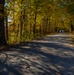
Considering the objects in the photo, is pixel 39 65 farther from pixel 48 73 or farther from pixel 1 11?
pixel 1 11

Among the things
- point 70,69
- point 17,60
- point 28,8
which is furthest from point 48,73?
point 28,8

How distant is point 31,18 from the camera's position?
1545 inches

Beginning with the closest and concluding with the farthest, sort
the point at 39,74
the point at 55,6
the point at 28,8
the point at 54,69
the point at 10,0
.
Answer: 1. the point at 39,74
2. the point at 54,69
3. the point at 10,0
4. the point at 28,8
5. the point at 55,6

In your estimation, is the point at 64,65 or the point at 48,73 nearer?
the point at 48,73

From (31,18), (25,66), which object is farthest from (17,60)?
(31,18)

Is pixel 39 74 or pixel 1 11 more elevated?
pixel 1 11

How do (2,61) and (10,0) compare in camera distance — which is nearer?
(2,61)

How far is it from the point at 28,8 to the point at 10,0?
25.1 feet

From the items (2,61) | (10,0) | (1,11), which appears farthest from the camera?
(10,0)

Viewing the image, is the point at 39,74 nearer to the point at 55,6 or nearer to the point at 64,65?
the point at 64,65

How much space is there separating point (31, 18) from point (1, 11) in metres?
19.2

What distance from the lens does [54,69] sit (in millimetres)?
10102

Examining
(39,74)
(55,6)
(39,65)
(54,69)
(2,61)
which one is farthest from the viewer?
(55,6)

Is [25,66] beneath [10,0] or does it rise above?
beneath
